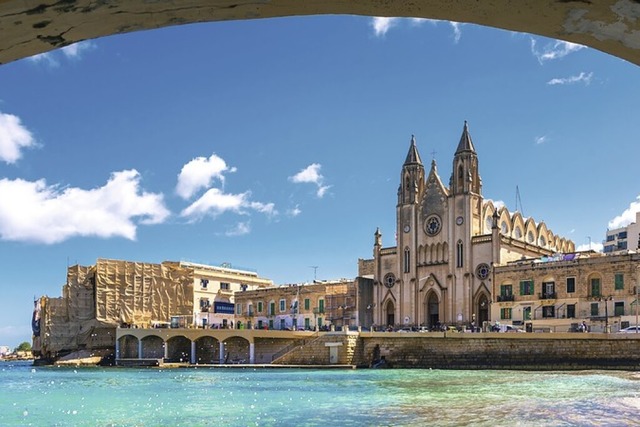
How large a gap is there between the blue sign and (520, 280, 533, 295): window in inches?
1213

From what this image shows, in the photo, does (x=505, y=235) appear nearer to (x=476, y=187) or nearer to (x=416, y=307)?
(x=476, y=187)

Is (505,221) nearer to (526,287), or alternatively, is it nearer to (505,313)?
(526,287)

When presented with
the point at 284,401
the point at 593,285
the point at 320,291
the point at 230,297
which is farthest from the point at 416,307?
the point at 284,401

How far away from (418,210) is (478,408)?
4051 centimetres

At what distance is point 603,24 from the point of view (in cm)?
293

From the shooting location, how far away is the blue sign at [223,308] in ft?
237

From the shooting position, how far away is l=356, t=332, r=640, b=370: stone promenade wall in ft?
133

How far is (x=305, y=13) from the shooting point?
10.2 feet

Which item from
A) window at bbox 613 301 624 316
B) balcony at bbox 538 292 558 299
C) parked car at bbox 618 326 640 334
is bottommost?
parked car at bbox 618 326 640 334

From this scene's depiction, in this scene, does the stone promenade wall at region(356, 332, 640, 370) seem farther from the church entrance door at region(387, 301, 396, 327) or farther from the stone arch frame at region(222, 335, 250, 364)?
the church entrance door at region(387, 301, 396, 327)

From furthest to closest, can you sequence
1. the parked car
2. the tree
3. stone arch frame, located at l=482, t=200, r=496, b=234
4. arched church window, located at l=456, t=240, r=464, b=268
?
the tree < stone arch frame, located at l=482, t=200, r=496, b=234 < arched church window, located at l=456, t=240, r=464, b=268 < the parked car

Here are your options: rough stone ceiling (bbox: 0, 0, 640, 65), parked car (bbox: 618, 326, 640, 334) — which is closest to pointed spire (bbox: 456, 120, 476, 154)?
parked car (bbox: 618, 326, 640, 334)

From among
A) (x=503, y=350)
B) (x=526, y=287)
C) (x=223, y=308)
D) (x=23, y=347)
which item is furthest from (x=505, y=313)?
(x=23, y=347)

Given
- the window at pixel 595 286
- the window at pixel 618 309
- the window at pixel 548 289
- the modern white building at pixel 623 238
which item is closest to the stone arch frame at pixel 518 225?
the window at pixel 548 289
